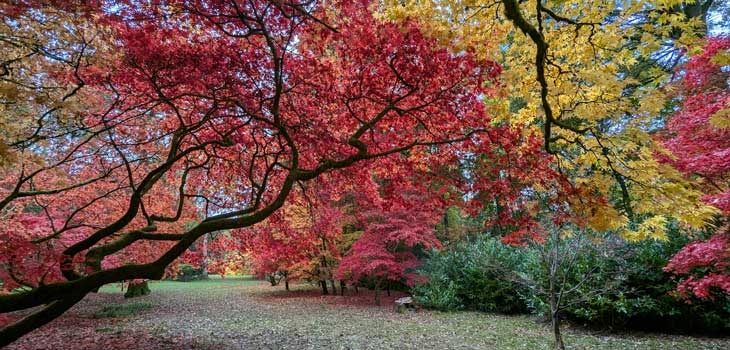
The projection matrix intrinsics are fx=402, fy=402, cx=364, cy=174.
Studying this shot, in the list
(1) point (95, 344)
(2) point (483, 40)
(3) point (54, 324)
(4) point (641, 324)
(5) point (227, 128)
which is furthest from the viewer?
(3) point (54, 324)

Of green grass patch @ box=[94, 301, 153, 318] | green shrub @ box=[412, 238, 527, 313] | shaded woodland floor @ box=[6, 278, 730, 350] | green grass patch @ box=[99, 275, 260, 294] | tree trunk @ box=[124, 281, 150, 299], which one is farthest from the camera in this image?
green grass patch @ box=[99, 275, 260, 294]

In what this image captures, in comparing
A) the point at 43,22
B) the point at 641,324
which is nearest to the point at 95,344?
the point at 43,22

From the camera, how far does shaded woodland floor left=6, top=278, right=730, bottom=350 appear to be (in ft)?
22.1

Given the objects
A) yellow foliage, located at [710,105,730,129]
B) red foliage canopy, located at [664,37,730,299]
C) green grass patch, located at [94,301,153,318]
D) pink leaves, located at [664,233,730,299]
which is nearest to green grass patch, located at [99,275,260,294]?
green grass patch, located at [94,301,153,318]

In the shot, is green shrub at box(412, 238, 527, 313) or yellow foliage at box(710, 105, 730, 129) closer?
yellow foliage at box(710, 105, 730, 129)

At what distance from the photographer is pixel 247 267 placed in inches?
836

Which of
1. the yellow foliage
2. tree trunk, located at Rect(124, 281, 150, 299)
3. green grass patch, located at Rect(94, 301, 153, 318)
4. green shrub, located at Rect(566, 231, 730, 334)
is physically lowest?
green grass patch, located at Rect(94, 301, 153, 318)

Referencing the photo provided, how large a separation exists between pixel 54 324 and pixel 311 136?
7889mm

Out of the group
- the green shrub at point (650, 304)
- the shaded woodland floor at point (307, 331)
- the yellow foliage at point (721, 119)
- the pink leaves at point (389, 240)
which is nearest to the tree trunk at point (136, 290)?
the shaded woodland floor at point (307, 331)

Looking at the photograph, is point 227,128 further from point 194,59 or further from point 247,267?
point 247,267

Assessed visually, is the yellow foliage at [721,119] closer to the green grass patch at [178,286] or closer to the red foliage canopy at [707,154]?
the red foliage canopy at [707,154]

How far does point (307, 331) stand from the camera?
25.8ft

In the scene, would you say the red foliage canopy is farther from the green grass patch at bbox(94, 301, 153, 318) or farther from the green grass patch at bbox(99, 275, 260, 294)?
the green grass patch at bbox(99, 275, 260, 294)

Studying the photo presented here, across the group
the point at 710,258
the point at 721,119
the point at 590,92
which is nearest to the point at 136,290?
the point at 590,92
